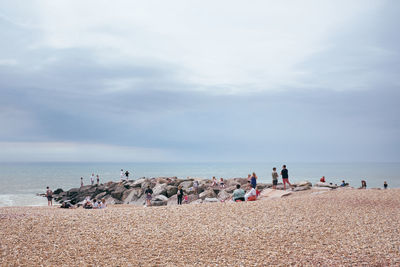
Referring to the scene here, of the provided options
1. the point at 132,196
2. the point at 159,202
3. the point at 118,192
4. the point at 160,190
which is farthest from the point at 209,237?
the point at 118,192


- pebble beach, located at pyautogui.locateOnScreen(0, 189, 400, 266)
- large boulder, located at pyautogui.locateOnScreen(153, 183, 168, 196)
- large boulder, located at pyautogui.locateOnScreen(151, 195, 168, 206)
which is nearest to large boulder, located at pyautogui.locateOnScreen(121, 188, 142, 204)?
large boulder, located at pyautogui.locateOnScreen(153, 183, 168, 196)

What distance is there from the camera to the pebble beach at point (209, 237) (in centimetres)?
896

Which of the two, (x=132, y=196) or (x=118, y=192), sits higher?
(x=118, y=192)

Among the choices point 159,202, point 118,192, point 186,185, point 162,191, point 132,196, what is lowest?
point 132,196

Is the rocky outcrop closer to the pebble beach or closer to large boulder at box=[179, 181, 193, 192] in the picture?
large boulder at box=[179, 181, 193, 192]

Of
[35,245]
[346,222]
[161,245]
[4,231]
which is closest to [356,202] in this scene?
[346,222]

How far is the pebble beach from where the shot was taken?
896 centimetres

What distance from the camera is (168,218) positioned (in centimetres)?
1337

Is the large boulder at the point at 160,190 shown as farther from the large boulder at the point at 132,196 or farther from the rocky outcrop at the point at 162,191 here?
the large boulder at the point at 132,196

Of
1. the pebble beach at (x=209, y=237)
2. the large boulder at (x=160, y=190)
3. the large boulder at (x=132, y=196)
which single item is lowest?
the large boulder at (x=132, y=196)

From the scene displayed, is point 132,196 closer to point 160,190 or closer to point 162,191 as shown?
point 160,190

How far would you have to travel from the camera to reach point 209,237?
1085 centimetres

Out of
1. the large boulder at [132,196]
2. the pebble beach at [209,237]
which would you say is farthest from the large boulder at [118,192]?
the pebble beach at [209,237]

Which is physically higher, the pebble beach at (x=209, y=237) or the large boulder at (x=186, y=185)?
the pebble beach at (x=209, y=237)
